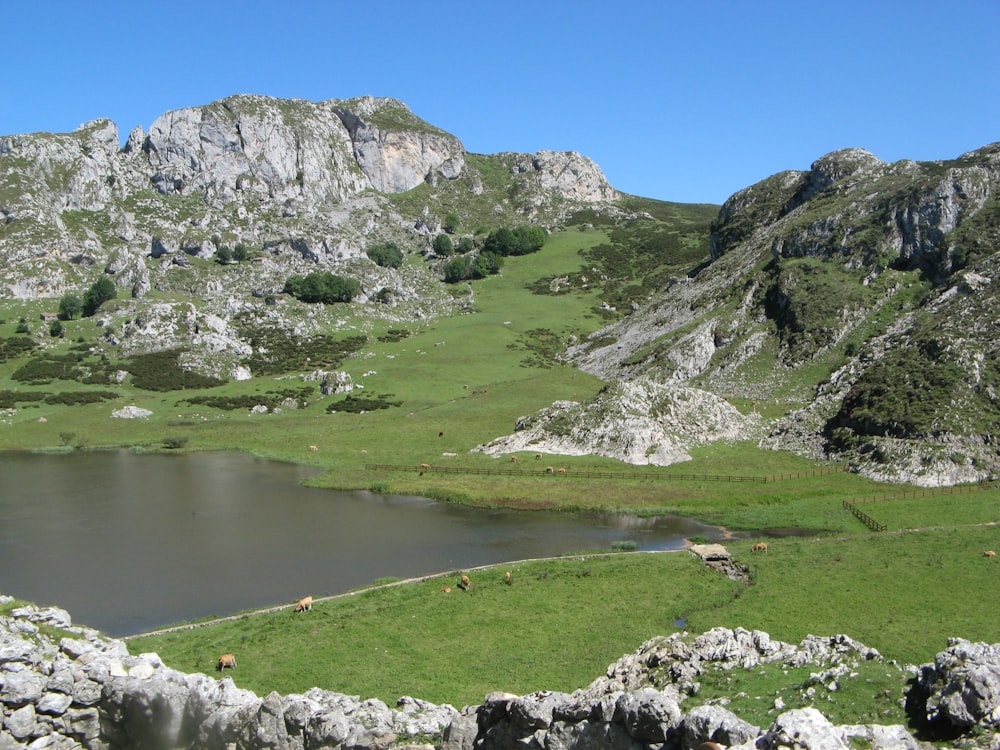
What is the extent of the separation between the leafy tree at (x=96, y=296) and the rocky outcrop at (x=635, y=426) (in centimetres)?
10105

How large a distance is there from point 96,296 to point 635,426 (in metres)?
115

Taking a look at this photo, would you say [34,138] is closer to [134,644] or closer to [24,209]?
[24,209]

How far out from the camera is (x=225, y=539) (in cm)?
5350

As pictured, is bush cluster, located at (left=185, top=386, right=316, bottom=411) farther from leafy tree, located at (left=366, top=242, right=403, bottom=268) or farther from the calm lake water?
leafy tree, located at (left=366, top=242, right=403, bottom=268)

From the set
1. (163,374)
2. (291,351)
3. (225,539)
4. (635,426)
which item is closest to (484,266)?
(291,351)

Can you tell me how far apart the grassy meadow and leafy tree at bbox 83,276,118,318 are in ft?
152

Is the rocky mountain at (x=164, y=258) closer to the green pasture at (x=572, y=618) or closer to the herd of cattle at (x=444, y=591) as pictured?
the herd of cattle at (x=444, y=591)

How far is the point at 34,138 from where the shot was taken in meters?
189

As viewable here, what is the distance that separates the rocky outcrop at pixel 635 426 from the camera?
75.9 metres

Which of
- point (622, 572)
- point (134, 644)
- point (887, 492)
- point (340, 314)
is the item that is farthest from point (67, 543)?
point (340, 314)

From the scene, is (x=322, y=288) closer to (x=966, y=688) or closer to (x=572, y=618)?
(x=572, y=618)

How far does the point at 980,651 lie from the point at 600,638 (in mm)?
17769

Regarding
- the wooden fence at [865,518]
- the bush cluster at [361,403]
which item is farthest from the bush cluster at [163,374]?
the wooden fence at [865,518]

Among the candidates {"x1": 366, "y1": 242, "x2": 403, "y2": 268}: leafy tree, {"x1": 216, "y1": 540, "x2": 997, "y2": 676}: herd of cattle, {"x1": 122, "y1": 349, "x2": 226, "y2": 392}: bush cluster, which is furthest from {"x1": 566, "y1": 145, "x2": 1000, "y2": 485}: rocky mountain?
{"x1": 366, "y1": 242, "x2": 403, "y2": 268}: leafy tree
